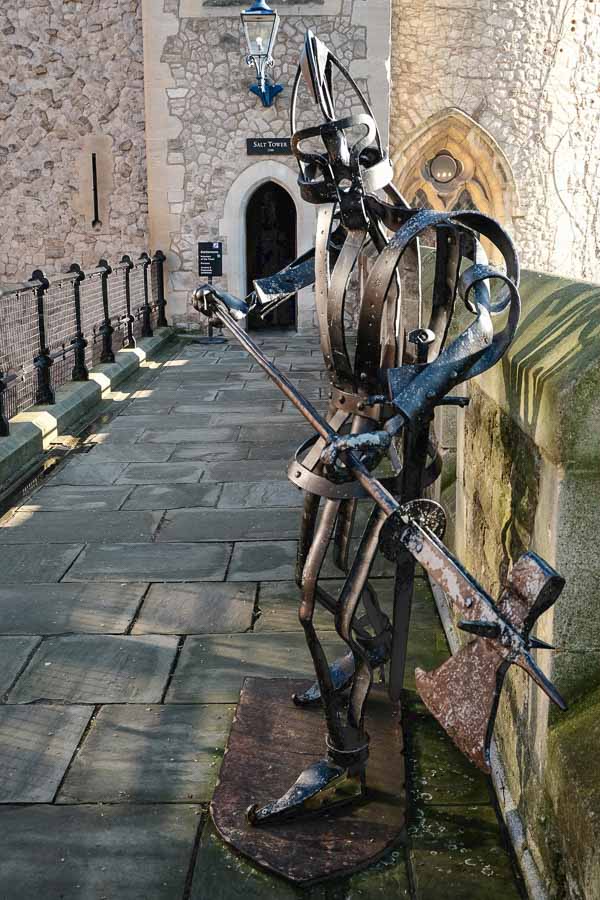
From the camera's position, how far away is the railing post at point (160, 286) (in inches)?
515

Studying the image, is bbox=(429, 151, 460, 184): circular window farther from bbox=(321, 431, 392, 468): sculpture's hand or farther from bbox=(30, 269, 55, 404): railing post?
bbox=(321, 431, 392, 468): sculpture's hand

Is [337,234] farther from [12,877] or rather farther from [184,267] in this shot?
[184,267]

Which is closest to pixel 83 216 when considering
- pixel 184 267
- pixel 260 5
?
pixel 184 267

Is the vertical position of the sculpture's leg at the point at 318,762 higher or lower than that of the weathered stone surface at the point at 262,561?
higher

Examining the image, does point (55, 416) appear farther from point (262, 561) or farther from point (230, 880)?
point (230, 880)

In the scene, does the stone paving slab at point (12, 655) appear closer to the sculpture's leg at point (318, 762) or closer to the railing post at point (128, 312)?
the sculpture's leg at point (318, 762)

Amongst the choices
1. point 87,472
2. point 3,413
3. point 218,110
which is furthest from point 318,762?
point 218,110

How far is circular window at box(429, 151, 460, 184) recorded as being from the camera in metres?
14.2

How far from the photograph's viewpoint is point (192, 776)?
3.00 meters

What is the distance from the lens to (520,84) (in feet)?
43.9

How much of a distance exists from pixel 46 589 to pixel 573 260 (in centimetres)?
1154

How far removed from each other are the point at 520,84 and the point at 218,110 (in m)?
4.03

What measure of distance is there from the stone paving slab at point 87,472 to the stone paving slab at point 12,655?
95.3 inches

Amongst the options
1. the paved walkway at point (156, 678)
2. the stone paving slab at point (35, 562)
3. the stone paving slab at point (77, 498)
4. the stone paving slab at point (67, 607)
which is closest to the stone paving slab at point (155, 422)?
the paved walkway at point (156, 678)
